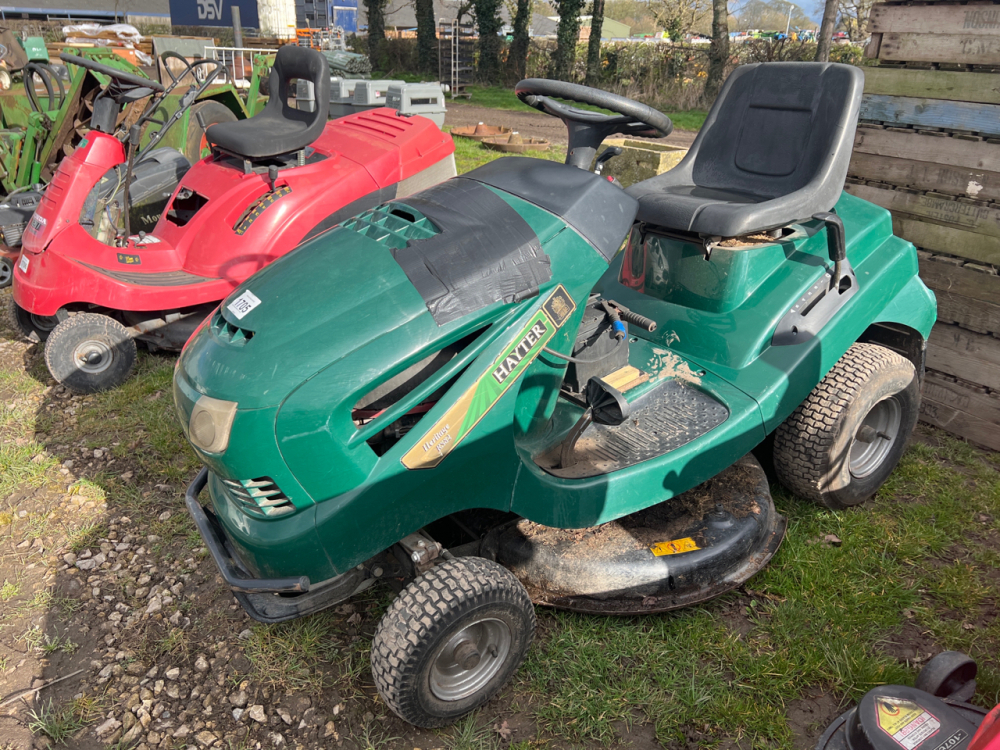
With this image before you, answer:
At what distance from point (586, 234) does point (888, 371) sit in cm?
125

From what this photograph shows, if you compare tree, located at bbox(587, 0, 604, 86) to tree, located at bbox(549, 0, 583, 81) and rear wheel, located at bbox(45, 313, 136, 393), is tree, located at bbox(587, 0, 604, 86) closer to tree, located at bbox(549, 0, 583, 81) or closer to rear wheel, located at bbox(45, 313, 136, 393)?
tree, located at bbox(549, 0, 583, 81)

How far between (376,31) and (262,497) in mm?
24994

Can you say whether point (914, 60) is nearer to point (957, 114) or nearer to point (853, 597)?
point (957, 114)

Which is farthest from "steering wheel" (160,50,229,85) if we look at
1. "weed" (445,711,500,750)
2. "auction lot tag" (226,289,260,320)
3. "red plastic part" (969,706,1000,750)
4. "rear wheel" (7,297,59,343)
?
"red plastic part" (969,706,1000,750)

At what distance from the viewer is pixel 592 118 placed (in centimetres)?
204

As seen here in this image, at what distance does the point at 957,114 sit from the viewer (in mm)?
2941

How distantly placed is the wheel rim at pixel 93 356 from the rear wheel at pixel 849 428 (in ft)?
9.61

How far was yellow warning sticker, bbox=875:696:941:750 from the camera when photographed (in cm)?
150

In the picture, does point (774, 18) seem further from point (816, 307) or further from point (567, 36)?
point (816, 307)

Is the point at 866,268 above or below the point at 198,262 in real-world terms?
above

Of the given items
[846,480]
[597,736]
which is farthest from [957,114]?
[597,736]

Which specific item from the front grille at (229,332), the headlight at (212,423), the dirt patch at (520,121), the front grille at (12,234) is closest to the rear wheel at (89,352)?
the front grille at (12,234)

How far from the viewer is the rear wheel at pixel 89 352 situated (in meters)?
3.40

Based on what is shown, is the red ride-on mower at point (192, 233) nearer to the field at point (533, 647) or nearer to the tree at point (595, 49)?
the field at point (533, 647)
